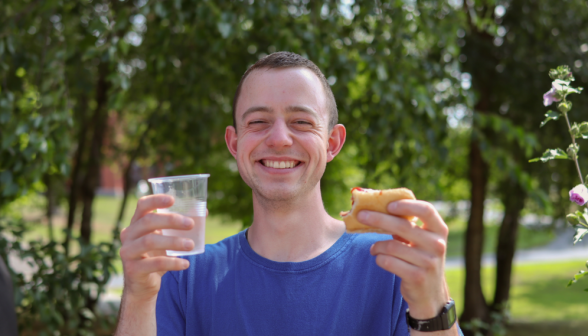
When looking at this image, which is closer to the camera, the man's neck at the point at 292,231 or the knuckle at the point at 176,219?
the knuckle at the point at 176,219

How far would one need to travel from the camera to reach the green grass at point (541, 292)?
12.1m

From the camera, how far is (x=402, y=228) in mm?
1348

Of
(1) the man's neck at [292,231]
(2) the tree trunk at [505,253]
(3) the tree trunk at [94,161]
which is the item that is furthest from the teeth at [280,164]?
(2) the tree trunk at [505,253]

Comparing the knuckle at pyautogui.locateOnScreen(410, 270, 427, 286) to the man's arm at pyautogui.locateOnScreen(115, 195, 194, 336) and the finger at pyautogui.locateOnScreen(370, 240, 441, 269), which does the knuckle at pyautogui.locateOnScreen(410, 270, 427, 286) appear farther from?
the man's arm at pyautogui.locateOnScreen(115, 195, 194, 336)

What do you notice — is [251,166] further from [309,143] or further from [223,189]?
[223,189]

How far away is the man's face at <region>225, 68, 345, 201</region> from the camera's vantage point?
1.90 m

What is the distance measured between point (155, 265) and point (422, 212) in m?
0.78

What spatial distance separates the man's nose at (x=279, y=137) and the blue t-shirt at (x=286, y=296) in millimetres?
443

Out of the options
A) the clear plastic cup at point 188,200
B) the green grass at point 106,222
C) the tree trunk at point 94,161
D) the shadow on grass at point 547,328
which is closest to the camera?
the clear plastic cup at point 188,200

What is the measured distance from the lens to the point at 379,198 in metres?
1.40

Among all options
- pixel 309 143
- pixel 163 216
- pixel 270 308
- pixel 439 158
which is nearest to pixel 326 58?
pixel 439 158

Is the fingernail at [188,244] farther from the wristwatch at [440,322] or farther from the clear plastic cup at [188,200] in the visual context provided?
the wristwatch at [440,322]

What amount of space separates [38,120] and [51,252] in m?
1.08

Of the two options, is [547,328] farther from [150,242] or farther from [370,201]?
[150,242]
